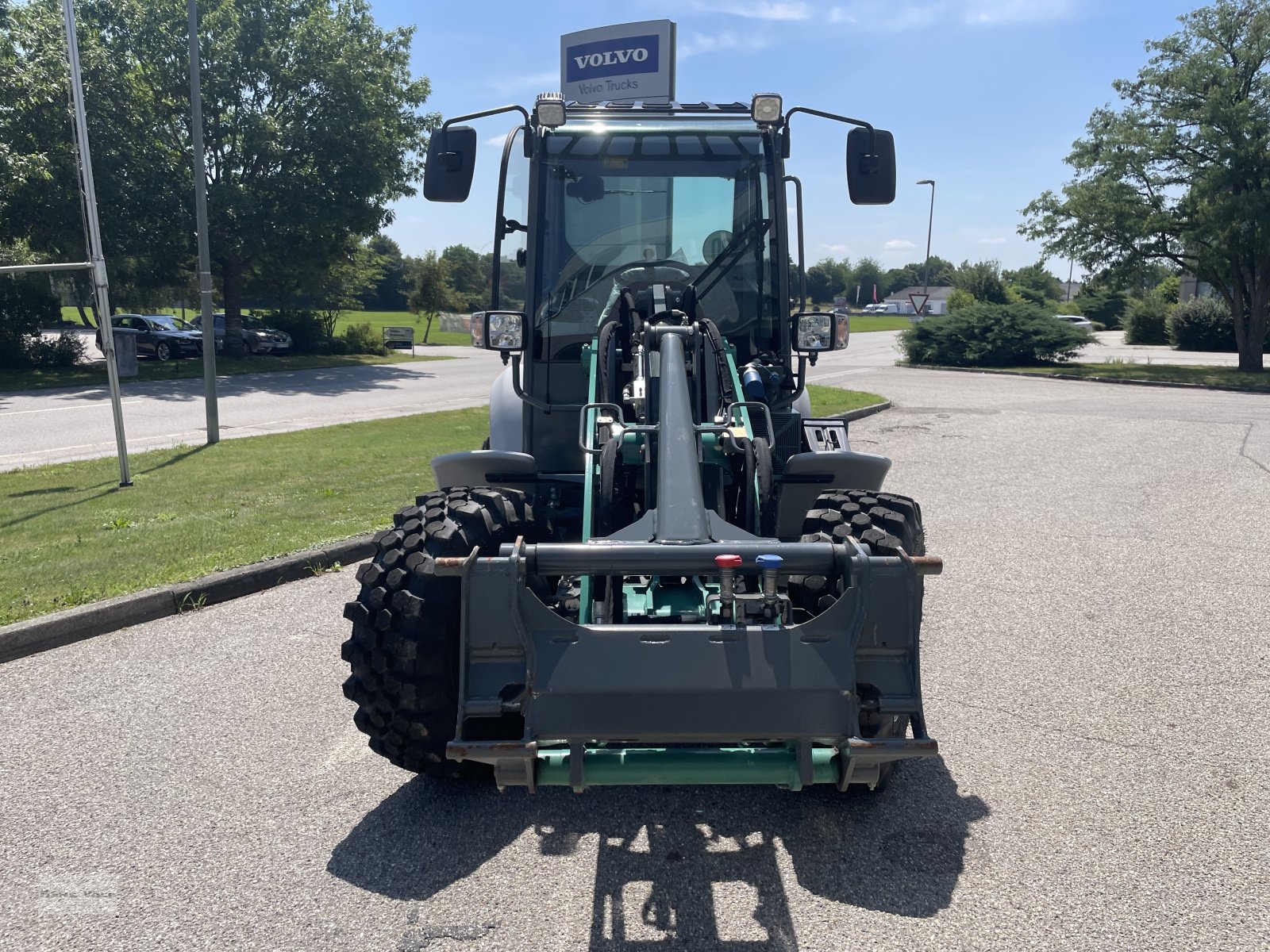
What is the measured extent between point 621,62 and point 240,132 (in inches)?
673

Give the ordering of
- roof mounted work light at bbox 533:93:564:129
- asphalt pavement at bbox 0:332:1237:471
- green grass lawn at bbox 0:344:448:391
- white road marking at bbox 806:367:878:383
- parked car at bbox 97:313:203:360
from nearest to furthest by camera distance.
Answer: roof mounted work light at bbox 533:93:564:129, asphalt pavement at bbox 0:332:1237:471, green grass lawn at bbox 0:344:448:391, white road marking at bbox 806:367:878:383, parked car at bbox 97:313:203:360

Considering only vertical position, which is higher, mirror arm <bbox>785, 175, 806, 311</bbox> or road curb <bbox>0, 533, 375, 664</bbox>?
mirror arm <bbox>785, 175, 806, 311</bbox>

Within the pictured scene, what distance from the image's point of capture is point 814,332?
17.5ft

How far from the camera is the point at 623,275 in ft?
17.9

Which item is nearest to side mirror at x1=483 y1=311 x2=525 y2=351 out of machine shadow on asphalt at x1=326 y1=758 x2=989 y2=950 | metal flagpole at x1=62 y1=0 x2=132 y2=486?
machine shadow on asphalt at x1=326 y1=758 x2=989 y2=950

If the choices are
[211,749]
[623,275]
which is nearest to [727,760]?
[211,749]

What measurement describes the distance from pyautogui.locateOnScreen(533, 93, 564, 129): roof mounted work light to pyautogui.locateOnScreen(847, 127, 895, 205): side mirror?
1511 millimetres

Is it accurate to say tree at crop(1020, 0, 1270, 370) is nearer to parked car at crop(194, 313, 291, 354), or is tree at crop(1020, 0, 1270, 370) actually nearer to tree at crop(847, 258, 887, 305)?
parked car at crop(194, 313, 291, 354)

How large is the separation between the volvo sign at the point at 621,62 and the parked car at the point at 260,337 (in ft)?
69.3

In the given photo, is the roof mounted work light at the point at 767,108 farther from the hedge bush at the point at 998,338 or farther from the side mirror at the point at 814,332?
the hedge bush at the point at 998,338

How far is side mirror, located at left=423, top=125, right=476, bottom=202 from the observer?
507cm

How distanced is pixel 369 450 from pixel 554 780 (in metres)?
10.1

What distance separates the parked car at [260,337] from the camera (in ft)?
111

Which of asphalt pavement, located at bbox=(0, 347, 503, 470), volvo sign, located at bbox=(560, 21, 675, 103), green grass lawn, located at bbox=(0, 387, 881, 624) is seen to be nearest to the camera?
green grass lawn, located at bbox=(0, 387, 881, 624)
